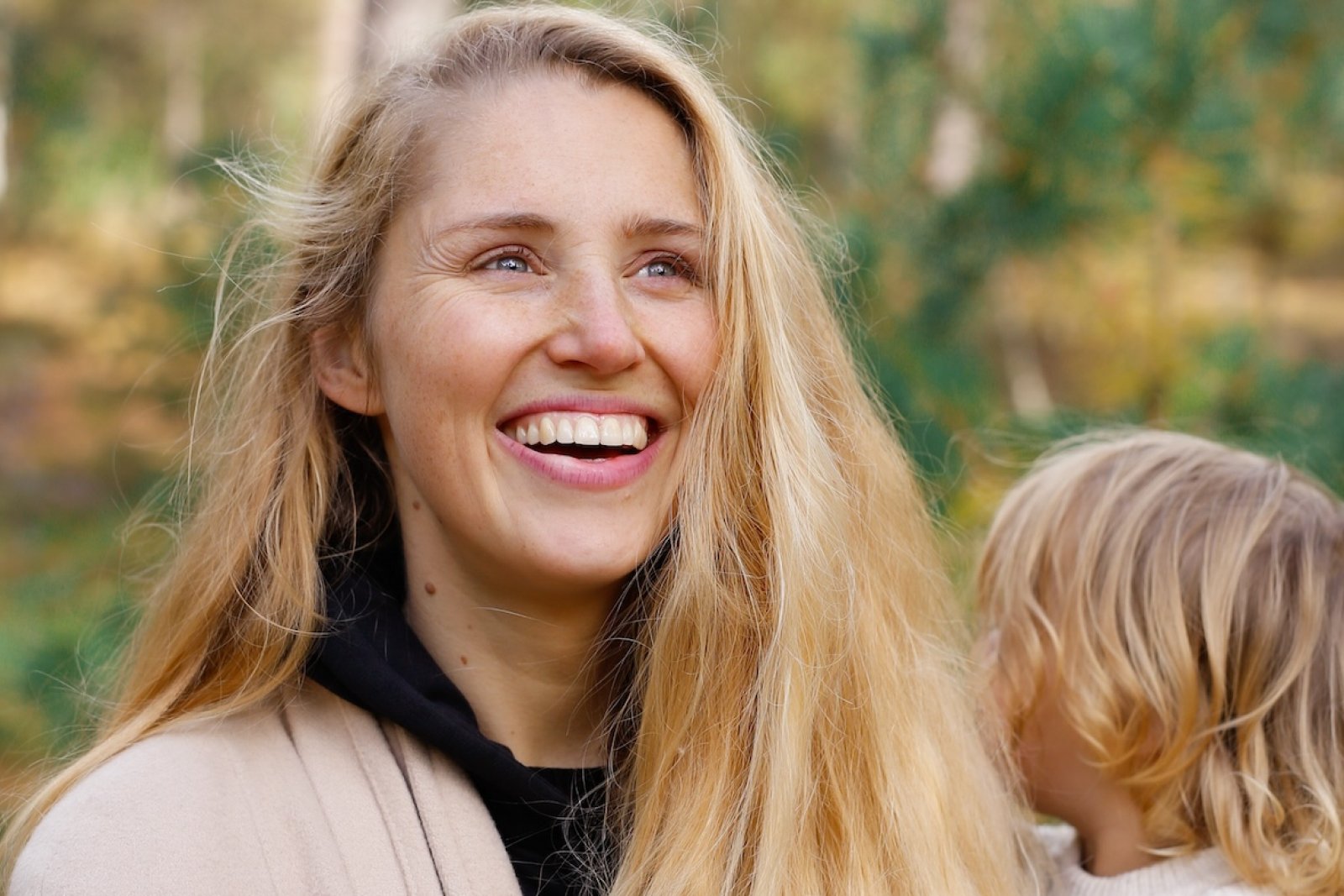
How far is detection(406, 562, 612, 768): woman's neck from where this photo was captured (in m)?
1.65

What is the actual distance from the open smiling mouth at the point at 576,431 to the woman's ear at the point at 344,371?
0.75 ft

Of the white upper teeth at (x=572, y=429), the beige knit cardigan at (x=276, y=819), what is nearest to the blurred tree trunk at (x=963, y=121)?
the white upper teeth at (x=572, y=429)

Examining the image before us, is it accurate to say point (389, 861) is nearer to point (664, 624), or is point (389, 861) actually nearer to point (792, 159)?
point (664, 624)

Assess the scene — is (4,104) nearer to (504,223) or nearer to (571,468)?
A: (504,223)

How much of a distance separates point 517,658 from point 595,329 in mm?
430

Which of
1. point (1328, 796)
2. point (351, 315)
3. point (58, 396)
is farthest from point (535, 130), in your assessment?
point (58, 396)

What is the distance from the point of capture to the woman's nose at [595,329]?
1495 mm

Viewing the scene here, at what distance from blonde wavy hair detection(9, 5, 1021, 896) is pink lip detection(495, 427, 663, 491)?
118 millimetres

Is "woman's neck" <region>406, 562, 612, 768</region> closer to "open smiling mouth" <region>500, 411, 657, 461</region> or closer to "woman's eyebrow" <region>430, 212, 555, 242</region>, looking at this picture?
"open smiling mouth" <region>500, 411, 657, 461</region>

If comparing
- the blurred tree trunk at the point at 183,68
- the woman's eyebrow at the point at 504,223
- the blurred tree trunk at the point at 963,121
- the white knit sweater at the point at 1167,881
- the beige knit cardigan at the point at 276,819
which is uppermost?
the blurred tree trunk at the point at 183,68

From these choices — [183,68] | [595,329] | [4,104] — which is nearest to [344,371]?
[595,329]

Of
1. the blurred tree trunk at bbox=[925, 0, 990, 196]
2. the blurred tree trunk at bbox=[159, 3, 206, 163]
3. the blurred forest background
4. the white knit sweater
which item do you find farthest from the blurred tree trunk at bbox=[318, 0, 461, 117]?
the blurred tree trunk at bbox=[159, 3, 206, 163]

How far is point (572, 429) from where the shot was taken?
1531 mm

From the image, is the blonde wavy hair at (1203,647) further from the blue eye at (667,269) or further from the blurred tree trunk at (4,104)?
the blurred tree trunk at (4,104)
